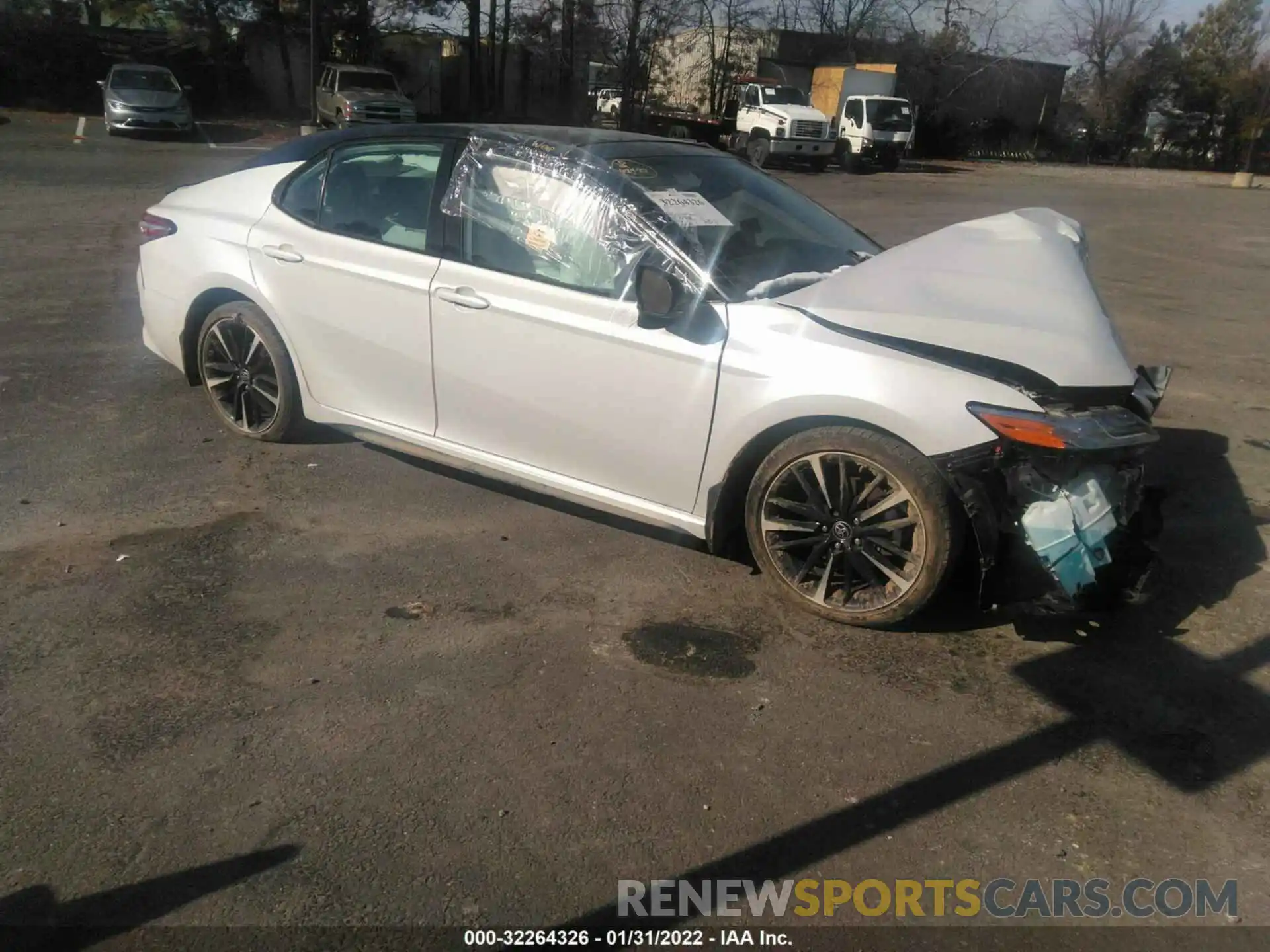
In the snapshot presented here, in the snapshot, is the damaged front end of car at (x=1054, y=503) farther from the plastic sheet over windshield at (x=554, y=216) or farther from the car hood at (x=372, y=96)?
the car hood at (x=372, y=96)

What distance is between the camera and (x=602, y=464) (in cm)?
424

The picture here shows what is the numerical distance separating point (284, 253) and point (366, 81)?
2587 cm

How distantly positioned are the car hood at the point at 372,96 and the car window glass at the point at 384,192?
23.9 m

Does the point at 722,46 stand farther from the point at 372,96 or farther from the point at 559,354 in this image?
the point at 559,354

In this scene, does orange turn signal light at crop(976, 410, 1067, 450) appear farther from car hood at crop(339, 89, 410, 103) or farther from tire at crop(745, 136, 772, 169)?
tire at crop(745, 136, 772, 169)

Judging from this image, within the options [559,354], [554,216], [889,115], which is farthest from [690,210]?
[889,115]

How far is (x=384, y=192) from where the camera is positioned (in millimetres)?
4906

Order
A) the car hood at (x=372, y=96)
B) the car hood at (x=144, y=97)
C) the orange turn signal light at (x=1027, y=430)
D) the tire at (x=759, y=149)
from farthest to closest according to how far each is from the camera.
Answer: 1. the tire at (x=759, y=149)
2. the car hood at (x=372, y=96)
3. the car hood at (x=144, y=97)
4. the orange turn signal light at (x=1027, y=430)

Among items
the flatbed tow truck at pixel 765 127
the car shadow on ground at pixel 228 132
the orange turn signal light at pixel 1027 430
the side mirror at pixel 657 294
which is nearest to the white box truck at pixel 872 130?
the flatbed tow truck at pixel 765 127

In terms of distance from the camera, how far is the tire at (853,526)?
12.0 feet

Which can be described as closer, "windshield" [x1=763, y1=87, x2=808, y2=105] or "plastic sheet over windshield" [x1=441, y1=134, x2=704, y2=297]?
"plastic sheet over windshield" [x1=441, y1=134, x2=704, y2=297]

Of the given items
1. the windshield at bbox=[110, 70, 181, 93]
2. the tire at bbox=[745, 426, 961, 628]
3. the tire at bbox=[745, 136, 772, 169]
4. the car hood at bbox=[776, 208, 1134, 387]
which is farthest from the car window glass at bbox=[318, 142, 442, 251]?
the tire at bbox=[745, 136, 772, 169]

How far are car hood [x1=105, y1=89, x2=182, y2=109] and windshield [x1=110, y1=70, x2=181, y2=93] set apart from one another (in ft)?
0.40

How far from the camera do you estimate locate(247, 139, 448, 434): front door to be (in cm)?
465
